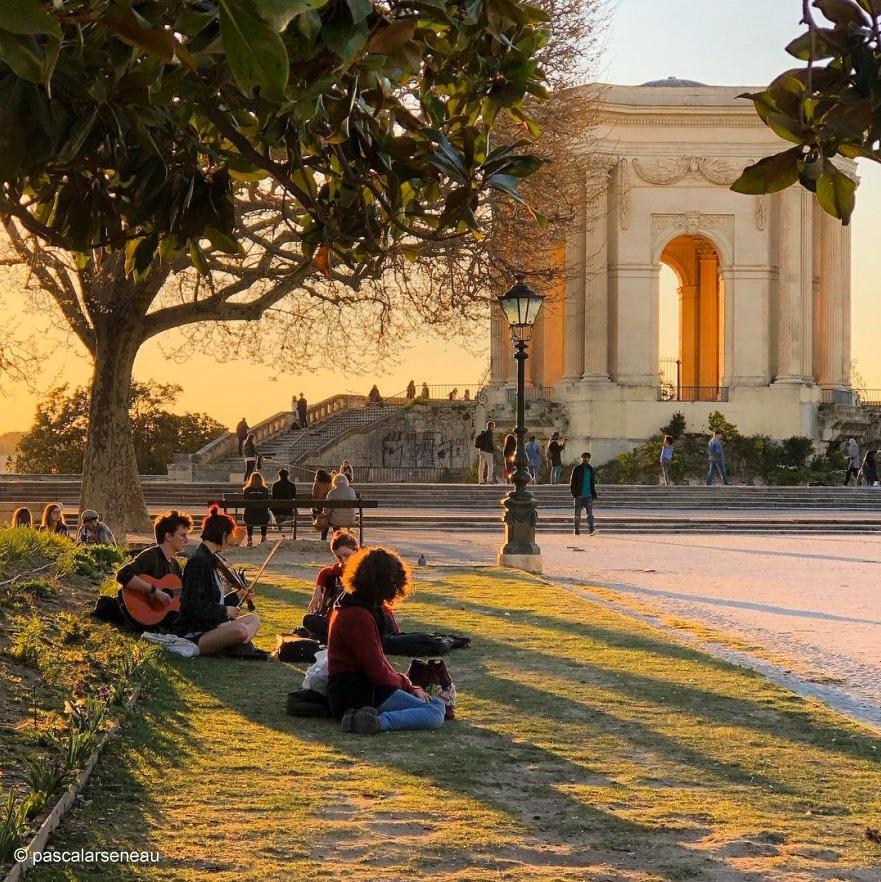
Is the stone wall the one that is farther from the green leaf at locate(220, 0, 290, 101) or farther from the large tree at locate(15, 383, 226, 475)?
the green leaf at locate(220, 0, 290, 101)

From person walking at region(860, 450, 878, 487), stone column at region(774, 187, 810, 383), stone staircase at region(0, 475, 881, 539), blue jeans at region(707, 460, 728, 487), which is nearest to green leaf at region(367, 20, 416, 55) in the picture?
stone staircase at region(0, 475, 881, 539)

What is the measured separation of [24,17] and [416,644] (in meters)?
7.89

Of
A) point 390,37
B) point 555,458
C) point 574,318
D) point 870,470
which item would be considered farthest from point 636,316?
point 390,37

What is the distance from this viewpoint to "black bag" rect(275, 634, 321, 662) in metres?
9.70

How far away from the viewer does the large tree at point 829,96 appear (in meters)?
3.28

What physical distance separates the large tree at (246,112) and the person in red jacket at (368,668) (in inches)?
66.0

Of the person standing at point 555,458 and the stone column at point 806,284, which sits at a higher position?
the stone column at point 806,284

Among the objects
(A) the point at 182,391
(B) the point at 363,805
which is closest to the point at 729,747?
(B) the point at 363,805

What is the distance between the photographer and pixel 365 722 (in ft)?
23.7

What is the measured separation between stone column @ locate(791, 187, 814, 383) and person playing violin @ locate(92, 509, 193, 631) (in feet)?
133

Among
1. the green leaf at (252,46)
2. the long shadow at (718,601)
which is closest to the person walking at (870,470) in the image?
the long shadow at (718,601)

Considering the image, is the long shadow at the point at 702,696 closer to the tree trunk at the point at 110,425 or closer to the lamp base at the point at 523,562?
the lamp base at the point at 523,562

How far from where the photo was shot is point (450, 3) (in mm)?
4996

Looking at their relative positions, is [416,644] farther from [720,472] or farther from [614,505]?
[720,472]
